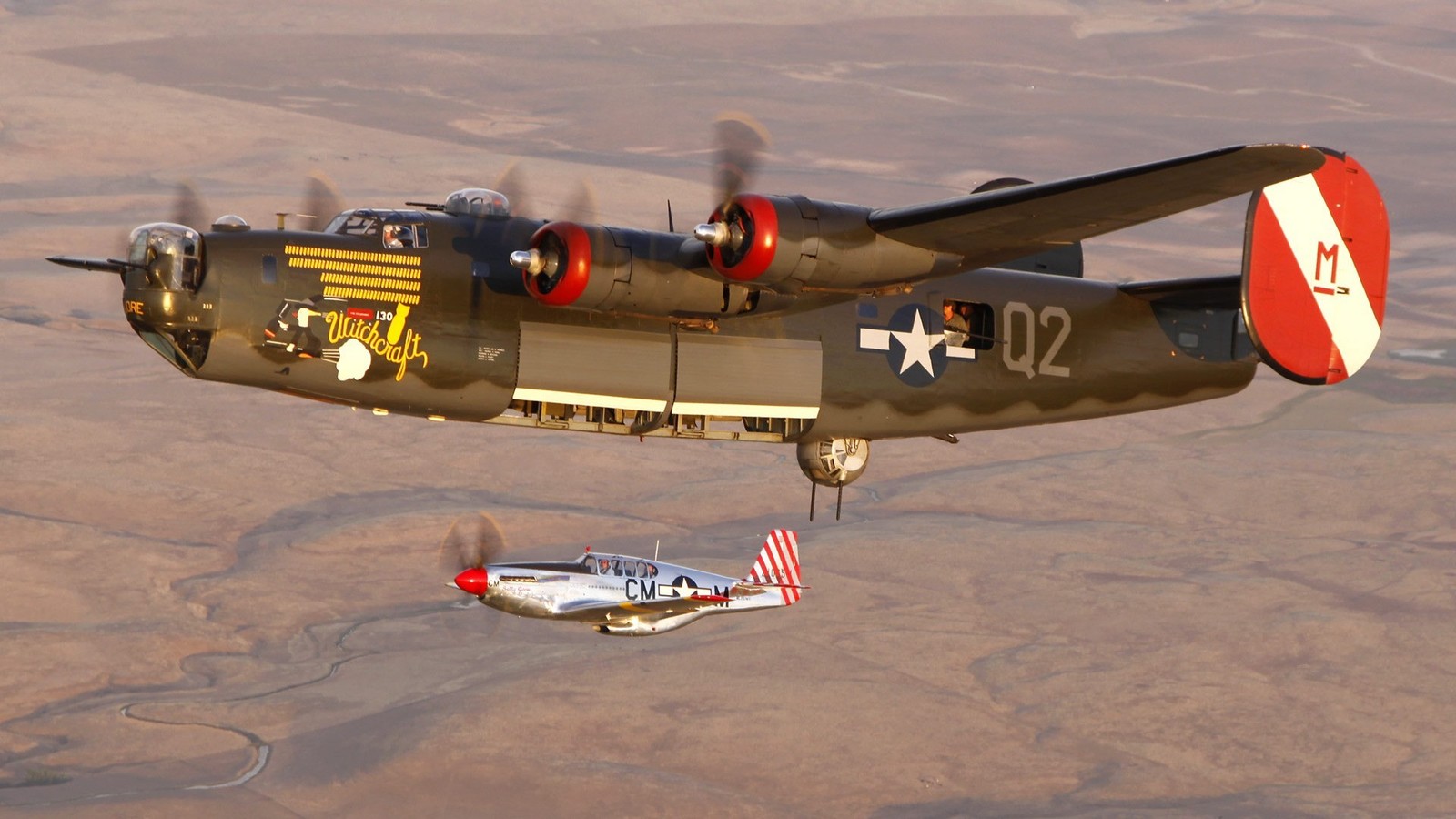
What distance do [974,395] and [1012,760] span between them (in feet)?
312

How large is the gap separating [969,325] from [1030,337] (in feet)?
4.36

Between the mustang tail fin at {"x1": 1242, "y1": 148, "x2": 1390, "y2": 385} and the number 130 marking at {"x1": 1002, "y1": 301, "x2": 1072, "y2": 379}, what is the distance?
674 centimetres

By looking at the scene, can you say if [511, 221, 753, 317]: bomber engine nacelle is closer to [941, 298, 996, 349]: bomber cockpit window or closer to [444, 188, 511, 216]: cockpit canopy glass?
[444, 188, 511, 216]: cockpit canopy glass

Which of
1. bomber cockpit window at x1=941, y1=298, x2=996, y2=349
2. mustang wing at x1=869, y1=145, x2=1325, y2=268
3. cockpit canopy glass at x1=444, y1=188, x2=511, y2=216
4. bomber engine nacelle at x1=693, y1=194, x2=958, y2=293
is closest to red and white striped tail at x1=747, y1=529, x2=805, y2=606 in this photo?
bomber cockpit window at x1=941, y1=298, x2=996, y2=349

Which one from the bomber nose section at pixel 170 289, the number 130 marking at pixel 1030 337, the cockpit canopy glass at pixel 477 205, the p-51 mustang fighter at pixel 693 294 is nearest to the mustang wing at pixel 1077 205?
the p-51 mustang fighter at pixel 693 294

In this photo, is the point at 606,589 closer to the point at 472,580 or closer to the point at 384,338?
the point at 472,580

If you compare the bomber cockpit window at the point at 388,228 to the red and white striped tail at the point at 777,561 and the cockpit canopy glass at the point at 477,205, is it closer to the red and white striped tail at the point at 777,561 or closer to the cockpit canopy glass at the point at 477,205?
the cockpit canopy glass at the point at 477,205

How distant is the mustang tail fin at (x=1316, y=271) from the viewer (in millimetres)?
36750

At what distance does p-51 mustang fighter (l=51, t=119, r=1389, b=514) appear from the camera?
35562mm

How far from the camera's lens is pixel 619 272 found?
121 ft

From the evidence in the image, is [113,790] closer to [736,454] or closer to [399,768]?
[399,768]

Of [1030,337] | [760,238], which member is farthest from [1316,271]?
[760,238]

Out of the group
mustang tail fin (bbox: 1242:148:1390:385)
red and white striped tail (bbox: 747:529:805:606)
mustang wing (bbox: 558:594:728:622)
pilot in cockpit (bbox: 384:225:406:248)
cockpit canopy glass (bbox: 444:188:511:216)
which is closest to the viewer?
mustang tail fin (bbox: 1242:148:1390:385)

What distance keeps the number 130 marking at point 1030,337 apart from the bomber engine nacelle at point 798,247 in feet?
22.4
